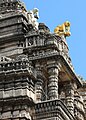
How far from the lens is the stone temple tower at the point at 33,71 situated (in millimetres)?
29547

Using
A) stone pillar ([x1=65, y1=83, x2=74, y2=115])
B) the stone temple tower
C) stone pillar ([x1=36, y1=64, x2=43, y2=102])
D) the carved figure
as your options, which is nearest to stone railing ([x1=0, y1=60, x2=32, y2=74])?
the stone temple tower

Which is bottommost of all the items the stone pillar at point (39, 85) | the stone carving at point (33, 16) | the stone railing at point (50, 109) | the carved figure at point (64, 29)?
the stone railing at point (50, 109)

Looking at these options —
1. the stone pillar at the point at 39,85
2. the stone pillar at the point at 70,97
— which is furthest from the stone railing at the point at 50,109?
the stone pillar at the point at 70,97

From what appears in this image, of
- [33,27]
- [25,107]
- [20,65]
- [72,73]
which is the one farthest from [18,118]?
[33,27]

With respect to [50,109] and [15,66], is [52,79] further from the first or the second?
[15,66]

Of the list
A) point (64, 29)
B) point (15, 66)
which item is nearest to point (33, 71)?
point (15, 66)

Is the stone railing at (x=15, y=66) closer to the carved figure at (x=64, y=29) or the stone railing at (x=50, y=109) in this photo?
the stone railing at (x=50, y=109)

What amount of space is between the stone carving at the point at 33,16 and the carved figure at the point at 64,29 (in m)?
1.73

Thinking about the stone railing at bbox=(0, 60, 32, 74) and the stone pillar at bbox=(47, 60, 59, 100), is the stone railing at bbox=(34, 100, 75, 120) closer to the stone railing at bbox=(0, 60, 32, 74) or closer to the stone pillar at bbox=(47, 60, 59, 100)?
the stone pillar at bbox=(47, 60, 59, 100)

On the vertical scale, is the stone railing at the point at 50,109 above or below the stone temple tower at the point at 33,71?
below

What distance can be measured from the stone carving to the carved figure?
173 centimetres

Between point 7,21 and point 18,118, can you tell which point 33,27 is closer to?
point 7,21

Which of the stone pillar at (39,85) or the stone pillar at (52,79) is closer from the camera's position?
the stone pillar at (39,85)

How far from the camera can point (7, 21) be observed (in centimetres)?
3562
